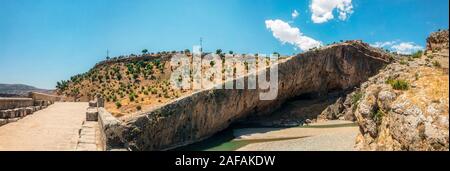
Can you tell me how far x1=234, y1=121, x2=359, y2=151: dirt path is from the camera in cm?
2743

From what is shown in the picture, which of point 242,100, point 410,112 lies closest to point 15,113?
point 410,112

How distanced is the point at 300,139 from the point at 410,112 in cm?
2162

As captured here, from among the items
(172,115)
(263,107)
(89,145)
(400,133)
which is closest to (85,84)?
(263,107)

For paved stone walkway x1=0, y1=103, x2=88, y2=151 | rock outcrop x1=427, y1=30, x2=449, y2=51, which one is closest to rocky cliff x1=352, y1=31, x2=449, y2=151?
rock outcrop x1=427, y1=30, x2=449, y2=51

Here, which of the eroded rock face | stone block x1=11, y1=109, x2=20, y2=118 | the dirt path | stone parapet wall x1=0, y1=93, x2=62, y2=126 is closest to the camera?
stone parapet wall x1=0, y1=93, x2=62, y2=126

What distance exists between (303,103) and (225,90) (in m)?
17.0

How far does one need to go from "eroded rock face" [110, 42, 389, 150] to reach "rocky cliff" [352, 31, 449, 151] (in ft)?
30.4

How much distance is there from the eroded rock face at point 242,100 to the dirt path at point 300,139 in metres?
3.64

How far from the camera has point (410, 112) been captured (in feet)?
39.2

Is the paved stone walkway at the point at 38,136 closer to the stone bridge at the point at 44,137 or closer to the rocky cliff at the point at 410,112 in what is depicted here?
the stone bridge at the point at 44,137

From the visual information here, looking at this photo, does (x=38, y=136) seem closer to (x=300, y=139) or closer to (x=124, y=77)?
(x=300, y=139)

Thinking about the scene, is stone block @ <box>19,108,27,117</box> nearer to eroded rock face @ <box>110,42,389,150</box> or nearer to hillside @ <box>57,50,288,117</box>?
eroded rock face @ <box>110,42,389,150</box>

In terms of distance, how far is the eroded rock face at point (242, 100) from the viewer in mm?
30594
